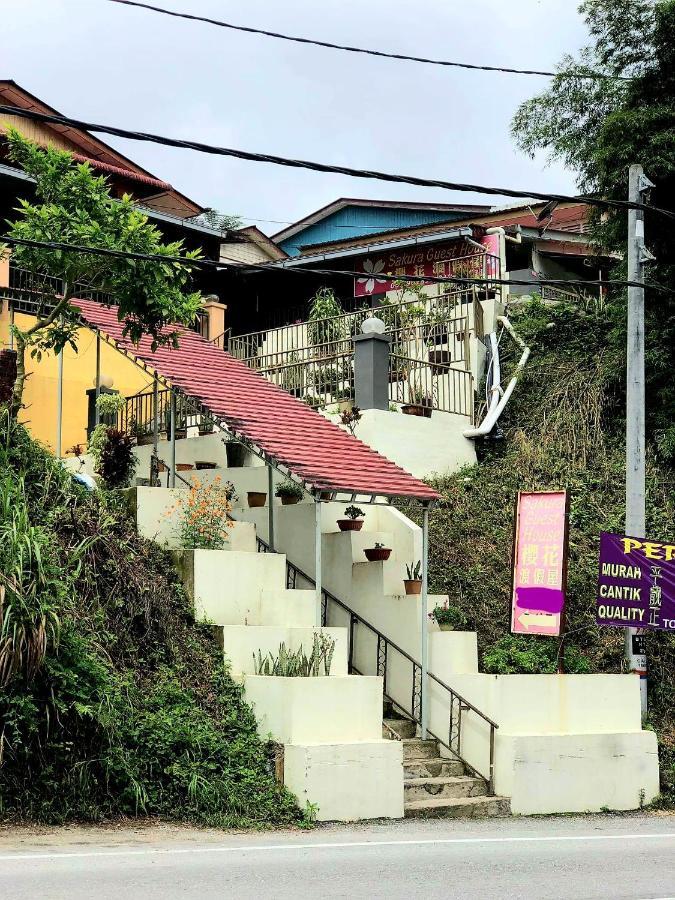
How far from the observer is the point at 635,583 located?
50.6ft

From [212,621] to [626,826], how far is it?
199 inches

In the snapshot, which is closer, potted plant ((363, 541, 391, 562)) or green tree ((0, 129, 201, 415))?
green tree ((0, 129, 201, 415))

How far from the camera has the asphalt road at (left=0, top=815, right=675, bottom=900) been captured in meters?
8.71

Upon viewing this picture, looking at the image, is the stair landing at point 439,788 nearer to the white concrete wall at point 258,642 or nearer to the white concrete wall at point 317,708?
the white concrete wall at point 317,708

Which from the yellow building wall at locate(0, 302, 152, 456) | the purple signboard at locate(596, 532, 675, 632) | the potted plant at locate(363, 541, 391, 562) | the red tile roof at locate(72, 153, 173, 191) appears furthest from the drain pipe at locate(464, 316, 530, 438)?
the red tile roof at locate(72, 153, 173, 191)

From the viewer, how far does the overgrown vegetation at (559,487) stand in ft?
52.9

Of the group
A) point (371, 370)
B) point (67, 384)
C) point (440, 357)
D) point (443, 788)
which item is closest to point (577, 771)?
point (443, 788)

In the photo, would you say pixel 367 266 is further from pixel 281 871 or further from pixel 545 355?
pixel 281 871

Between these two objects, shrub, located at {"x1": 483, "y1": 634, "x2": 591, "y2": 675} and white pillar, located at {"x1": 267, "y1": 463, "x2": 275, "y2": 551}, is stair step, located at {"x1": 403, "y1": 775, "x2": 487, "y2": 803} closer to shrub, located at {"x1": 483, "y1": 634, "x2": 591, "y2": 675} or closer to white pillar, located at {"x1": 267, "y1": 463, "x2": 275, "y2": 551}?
shrub, located at {"x1": 483, "y1": 634, "x2": 591, "y2": 675}

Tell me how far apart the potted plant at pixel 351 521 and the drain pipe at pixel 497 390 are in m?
4.64

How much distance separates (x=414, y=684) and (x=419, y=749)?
877 millimetres

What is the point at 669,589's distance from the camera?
51.5 feet

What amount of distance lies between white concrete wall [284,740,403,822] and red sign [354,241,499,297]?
662 inches

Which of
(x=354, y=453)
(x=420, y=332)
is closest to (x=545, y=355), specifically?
(x=420, y=332)
